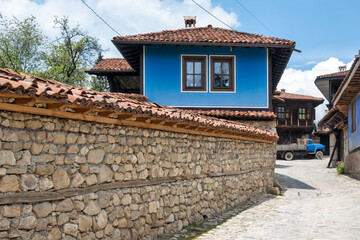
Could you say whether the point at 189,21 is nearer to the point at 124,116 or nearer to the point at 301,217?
the point at 301,217

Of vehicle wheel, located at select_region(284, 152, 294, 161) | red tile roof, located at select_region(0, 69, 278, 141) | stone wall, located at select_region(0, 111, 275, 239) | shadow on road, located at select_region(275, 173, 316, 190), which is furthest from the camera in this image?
vehicle wheel, located at select_region(284, 152, 294, 161)

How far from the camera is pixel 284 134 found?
3662 cm

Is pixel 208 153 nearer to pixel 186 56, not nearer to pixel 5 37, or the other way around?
pixel 186 56

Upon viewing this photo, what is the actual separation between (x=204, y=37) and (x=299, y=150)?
19.3 m

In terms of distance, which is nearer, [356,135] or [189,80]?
[189,80]

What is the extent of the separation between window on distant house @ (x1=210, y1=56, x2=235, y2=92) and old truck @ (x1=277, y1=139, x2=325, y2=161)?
56.3 feet

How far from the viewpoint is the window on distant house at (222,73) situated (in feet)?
45.6

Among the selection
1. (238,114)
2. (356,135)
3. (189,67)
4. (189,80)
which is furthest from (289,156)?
(189,67)

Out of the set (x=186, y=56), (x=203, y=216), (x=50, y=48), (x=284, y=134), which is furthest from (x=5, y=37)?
(x=203, y=216)

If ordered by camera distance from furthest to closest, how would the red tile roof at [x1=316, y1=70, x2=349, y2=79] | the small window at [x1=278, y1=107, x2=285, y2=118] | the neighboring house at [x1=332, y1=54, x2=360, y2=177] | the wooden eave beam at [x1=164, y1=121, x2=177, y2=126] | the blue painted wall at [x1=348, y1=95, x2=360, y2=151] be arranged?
the small window at [x1=278, y1=107, x2=285, y2=118]
the red tile roof at [x1=316, y1=70, x2=349, y2=79]
the blue painted wall at [x1=348, y1=95, x2=360, y2=151]
the neighboring house at [x1=332, y1=54, x2=360, y2=177]
the wooden eave beam at [x1=164, y1=121, x2=177, y2=126]

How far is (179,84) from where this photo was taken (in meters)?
13.8

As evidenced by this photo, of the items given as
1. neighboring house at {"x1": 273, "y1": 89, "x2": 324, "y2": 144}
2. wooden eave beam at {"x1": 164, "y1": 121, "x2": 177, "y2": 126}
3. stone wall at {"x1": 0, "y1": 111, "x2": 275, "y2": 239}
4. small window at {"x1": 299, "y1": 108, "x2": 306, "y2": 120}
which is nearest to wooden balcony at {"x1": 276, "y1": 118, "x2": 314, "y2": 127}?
neighboring house at {"x1": 273, "y1": 89, "x2": 324, "y2": 144}

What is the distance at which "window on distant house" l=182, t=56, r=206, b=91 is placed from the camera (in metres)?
13.9

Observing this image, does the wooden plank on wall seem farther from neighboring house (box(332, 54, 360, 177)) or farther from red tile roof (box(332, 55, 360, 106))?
neighboring house (box(332, 54, 360, 177))
